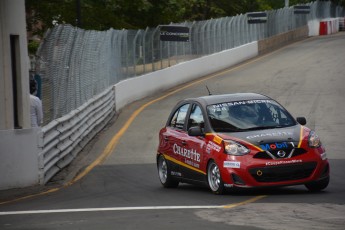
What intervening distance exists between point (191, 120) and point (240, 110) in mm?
933

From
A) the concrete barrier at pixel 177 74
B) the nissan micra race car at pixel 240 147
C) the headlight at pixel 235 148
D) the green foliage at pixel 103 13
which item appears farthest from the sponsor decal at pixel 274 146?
the green foliage at pixel 103 13

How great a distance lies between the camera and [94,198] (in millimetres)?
15008

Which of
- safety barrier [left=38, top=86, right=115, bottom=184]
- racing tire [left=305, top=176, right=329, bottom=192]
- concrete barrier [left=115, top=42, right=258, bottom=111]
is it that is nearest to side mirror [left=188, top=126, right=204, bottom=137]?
racing tire [left=305, top=176, right=329, bottom=192]

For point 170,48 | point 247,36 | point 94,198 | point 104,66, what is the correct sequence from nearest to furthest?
point 94,198 → point 104,66 → point 170,48 → point 247,36

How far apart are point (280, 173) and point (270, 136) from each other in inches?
22.3

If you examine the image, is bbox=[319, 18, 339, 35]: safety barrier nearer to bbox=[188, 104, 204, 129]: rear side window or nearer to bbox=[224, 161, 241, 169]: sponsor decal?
bbox=[188, 104, 204, 129]: rear side window

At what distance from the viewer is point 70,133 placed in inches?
871

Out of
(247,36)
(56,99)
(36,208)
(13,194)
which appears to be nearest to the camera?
(36,208)

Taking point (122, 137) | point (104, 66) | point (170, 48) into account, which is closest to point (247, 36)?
point (170, 48)

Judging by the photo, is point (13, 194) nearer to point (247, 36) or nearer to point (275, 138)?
point (275, 138)

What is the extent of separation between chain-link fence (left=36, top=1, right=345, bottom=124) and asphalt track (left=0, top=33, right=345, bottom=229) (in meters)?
1.35

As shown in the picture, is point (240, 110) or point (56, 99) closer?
point (240, 110)

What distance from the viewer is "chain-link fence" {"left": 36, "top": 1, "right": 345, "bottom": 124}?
21.0 metres

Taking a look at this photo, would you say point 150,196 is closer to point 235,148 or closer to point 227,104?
point 235,148
